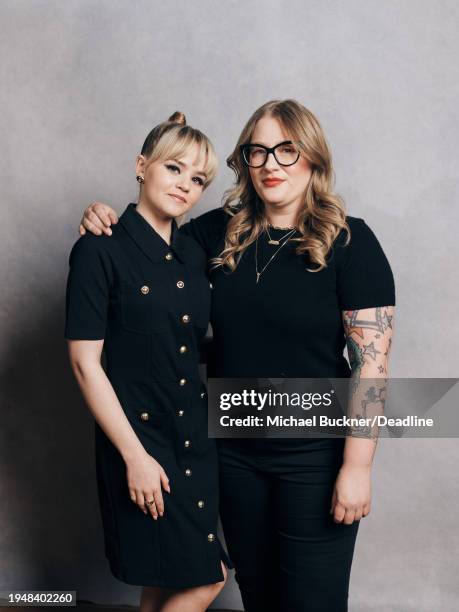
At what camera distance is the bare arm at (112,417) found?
178 cm

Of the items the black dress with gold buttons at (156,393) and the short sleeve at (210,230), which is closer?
the black dress with gold buttons at (156,393)

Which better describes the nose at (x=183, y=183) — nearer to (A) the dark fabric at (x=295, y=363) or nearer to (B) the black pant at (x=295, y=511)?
(A) the dark fabric at (x=295, y=363)

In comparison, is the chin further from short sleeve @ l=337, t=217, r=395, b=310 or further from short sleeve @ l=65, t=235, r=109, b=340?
short sleeve @ l=337, t=217, r=395, b=310

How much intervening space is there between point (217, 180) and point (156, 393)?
3.64ft

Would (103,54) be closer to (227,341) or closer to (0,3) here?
(0,3)

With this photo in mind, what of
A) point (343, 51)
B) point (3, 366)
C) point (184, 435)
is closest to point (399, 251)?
point (343, 51)

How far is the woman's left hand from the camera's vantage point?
6.29 ft

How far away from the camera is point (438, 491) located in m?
2.76

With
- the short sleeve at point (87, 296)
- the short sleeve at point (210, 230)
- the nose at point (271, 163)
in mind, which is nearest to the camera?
the short sleeve at point (87, 296)

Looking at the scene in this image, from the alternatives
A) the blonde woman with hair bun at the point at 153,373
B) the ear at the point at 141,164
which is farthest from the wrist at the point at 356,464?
the ear at the point at 141,164

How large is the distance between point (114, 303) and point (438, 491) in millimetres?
1610

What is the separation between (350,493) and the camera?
75.4 inches

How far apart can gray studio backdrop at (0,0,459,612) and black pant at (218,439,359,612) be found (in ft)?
2.67

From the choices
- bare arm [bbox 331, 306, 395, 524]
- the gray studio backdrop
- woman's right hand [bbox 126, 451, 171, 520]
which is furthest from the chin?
the gray studio backdrop
